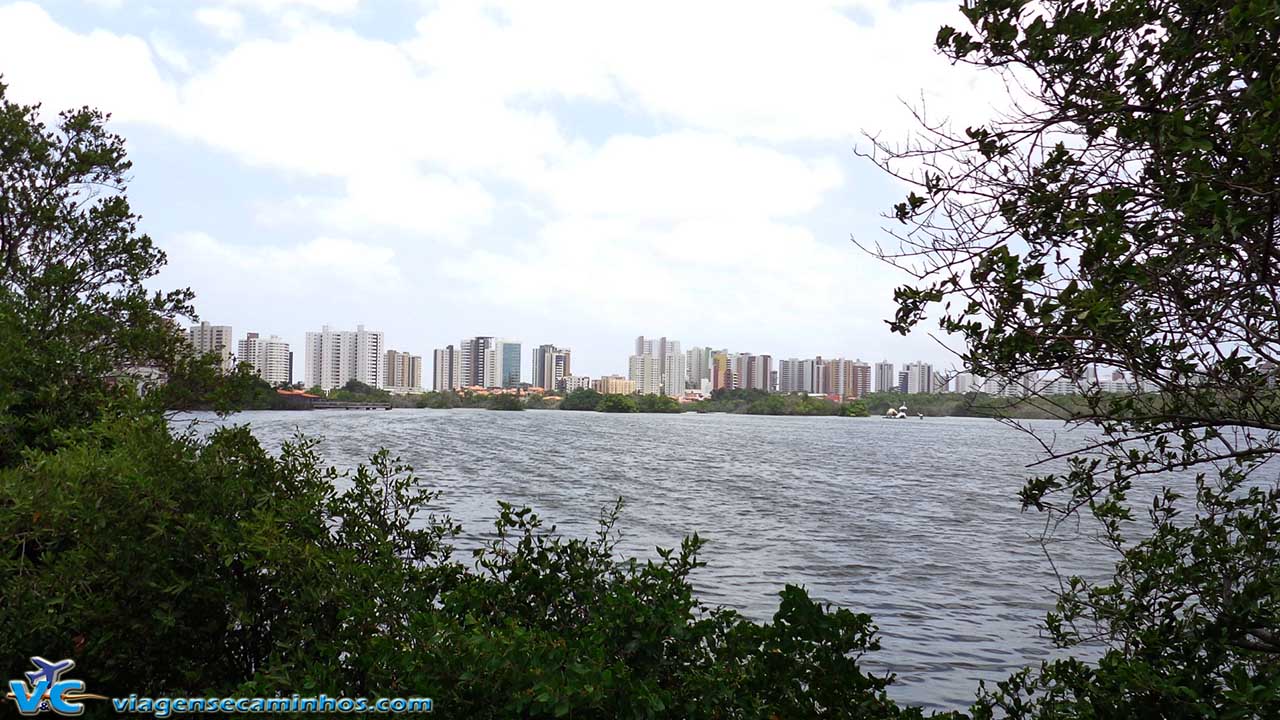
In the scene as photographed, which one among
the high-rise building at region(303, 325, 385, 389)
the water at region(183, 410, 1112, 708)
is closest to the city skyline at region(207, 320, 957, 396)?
the high-rise building at region(303, 325, 385, 389)

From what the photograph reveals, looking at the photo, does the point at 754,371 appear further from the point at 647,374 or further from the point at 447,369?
Result: the point at 447,369

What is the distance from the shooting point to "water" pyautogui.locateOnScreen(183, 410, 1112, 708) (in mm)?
10227

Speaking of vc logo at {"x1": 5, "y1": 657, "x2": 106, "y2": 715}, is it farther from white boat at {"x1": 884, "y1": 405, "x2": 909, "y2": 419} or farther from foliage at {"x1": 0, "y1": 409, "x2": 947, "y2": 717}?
white boat at {"x1": 884, "y1": 405, "x2": 909, "y2": 419}

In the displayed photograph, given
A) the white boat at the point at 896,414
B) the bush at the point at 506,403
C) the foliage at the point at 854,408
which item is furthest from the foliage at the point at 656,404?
the white boat at the point at 896,414

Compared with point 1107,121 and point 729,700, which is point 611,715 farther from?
point 1107,121

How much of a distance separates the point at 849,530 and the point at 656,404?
138 metres

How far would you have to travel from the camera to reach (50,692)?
3432mm

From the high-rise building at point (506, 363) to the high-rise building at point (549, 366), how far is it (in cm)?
471

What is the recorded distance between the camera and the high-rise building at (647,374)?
191 m

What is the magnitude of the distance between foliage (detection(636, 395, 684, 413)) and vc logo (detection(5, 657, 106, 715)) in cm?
15327

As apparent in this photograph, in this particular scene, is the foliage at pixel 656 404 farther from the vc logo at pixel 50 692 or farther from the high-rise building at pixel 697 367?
the vc logo at pixel 50 692

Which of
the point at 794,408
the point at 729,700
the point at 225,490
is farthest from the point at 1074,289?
the point at 794,408

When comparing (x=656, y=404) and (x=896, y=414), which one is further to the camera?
(x=656, y=404)

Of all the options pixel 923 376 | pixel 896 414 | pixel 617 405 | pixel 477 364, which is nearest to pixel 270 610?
pixel 923 376
